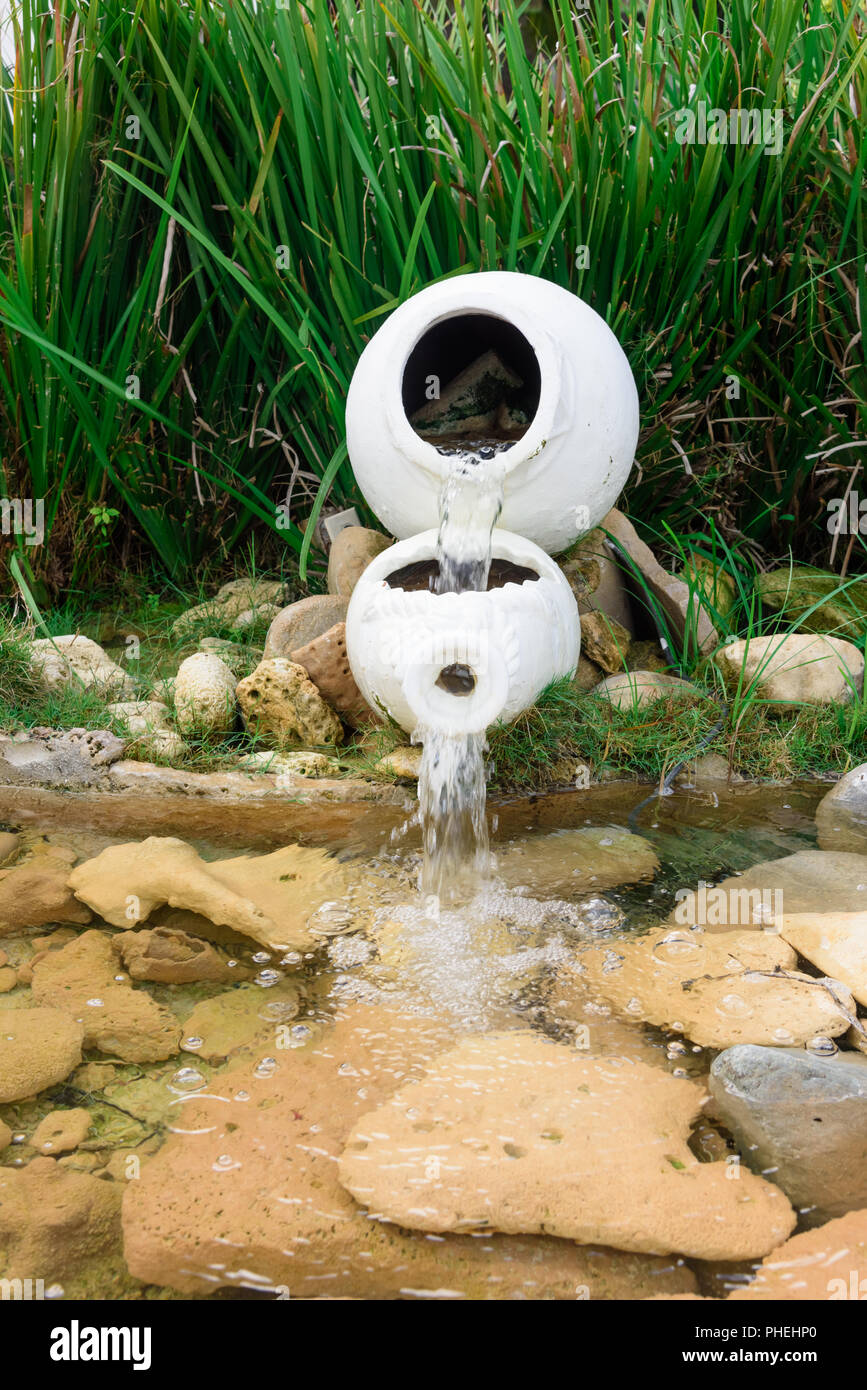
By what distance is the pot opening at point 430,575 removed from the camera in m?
3.10

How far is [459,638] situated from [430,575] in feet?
1.66

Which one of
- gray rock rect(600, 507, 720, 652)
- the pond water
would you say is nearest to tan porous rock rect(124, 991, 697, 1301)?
the pond water

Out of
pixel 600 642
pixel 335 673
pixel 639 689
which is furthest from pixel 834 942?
pixel 335 673

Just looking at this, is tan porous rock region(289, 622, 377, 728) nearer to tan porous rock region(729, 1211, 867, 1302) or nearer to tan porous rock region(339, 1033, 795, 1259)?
tan porous rock region(339, 1033, 795, 1259)

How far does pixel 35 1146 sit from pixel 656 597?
8.24 ft

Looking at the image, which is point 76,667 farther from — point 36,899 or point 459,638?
point 459,638

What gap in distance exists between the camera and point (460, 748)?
279 cm

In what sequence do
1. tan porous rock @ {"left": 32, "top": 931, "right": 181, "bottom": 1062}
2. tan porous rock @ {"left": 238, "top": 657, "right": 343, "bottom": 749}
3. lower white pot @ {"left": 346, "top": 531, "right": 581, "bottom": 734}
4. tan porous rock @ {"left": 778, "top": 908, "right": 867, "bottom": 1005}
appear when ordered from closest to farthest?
tan porous rock @ {"left": 32, "top": 931, "right": 181, "bottom": 1062}, tan porous rock @ {"left": 778, "top": 908, "right": 867, "bottom": 1005}, lower white pot @ {"left": 346, "top": 531, "right": 581, "bottom": 734}, tan porous rock @ {"left": 238, "top": 657, "right": 343, "bottom": 749}

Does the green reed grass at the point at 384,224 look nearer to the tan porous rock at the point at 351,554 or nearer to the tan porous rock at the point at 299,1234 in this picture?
the tan porous rock at the point at 351,554

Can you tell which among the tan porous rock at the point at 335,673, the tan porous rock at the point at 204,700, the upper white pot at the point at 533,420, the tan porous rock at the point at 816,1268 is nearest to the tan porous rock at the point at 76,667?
the tan porous rock at the point at 204,700

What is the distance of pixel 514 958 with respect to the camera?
2225 millimetres

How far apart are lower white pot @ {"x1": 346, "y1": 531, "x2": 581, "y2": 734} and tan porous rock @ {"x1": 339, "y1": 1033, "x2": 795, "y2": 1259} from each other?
98 cm

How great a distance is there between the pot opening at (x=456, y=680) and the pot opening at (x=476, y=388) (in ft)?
2.69

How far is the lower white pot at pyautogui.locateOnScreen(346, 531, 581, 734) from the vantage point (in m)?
2.66
